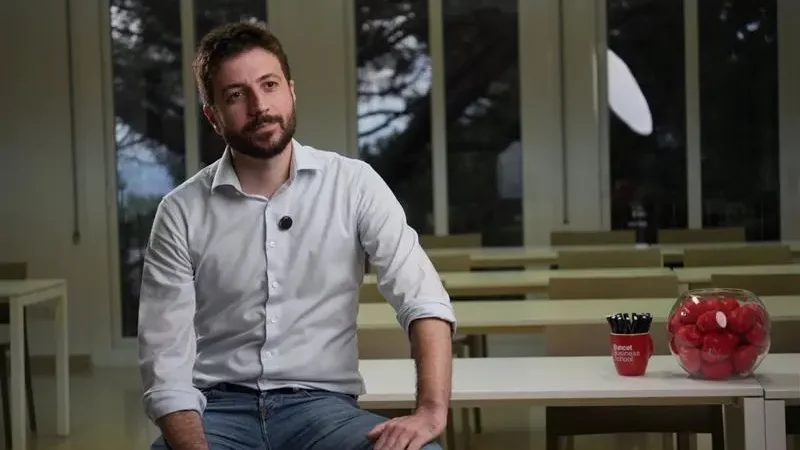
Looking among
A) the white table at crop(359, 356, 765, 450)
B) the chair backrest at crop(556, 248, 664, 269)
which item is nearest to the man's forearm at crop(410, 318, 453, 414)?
the white table at crop(359, 356, 765, 450)

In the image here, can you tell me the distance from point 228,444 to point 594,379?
82cm

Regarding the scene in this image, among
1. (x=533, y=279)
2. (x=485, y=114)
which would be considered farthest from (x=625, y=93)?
(x=533, y=279)

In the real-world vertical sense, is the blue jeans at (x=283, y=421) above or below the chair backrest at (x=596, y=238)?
below

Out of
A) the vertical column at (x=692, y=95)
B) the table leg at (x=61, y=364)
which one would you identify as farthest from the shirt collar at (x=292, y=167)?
the vertical column at (x=692, y=95)

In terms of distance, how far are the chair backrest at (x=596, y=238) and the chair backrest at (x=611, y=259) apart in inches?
46.3

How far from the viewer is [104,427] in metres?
5.02

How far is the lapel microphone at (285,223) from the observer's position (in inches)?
77.9

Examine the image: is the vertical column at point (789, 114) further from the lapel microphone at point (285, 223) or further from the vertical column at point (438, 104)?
the lapel microphone at point (285, 223)

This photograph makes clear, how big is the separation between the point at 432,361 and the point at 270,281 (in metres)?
0.34

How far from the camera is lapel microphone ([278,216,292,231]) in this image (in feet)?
6.49

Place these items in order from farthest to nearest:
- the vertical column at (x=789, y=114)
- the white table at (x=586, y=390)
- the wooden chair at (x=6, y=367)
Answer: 1. the vertical column at (x=789, y=114)
2. the wooden chair at (x=6, y=367)
3. the white table at (x=586, y=390)

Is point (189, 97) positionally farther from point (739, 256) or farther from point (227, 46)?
point (227, 46)

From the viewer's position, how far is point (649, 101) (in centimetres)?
708

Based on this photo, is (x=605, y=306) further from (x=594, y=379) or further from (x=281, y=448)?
(x=281, y=448)
